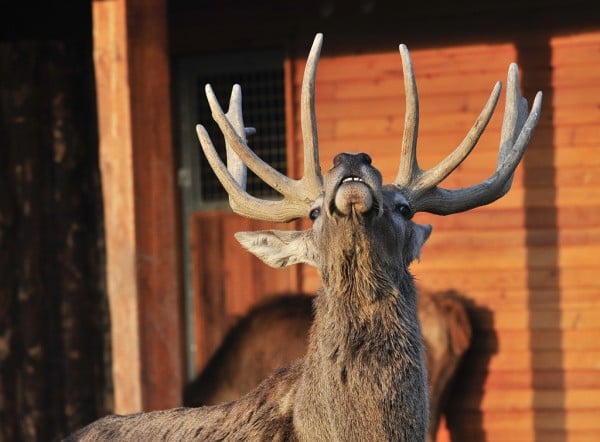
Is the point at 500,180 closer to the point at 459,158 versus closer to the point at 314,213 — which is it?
the point at 459,158

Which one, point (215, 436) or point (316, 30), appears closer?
point (215, 436)

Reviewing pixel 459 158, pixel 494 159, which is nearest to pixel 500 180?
pixel 459 158

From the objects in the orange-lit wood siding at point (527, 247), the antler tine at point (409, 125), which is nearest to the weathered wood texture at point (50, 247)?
the orange-lit wood siding at point (527, 247)

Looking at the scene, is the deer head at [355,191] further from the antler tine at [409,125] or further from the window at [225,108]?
the window at [225,108]

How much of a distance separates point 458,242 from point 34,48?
137 inches

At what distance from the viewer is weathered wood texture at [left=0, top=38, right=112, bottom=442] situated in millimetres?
9430

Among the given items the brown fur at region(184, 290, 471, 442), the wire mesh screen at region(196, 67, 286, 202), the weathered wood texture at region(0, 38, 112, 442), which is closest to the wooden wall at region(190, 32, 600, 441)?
the brown fur at region(184, 290, 471, 442)

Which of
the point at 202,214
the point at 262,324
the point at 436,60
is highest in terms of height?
the point at 436,60

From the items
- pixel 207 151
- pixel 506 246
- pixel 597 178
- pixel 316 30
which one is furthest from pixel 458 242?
pixel 207 151

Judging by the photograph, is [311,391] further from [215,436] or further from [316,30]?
[316,30]

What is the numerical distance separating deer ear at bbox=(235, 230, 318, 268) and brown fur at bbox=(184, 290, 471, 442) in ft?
10.8

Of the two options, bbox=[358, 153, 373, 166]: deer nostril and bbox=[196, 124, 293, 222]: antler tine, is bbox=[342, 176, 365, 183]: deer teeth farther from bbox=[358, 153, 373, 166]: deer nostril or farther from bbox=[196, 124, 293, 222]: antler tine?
bbox=[196, 124, 293, 222]: antler tine

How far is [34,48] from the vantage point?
31.1 feet

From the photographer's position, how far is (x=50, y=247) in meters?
9.56
